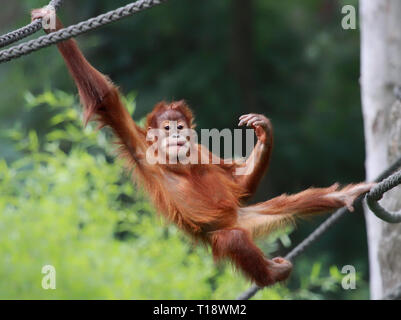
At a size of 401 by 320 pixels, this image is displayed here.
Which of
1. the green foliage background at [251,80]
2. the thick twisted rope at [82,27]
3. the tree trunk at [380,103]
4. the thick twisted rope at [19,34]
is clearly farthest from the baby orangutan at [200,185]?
the green foliage background at [251,80]

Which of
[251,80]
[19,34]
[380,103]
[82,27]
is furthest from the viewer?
[251,80]

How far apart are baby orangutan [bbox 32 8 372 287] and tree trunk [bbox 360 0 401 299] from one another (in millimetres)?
967

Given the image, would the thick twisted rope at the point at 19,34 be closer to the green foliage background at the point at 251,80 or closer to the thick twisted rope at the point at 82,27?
the thick twisted rope at the point at 82,27

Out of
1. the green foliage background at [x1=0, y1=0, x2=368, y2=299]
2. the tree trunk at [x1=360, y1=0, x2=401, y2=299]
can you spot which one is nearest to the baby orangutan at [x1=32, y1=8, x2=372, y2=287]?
the tree trunk at [x1=360, y1=0, x2=401, y2=299]

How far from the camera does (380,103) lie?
461 centimetres

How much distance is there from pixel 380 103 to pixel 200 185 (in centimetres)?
154

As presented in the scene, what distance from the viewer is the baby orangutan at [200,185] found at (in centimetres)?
333

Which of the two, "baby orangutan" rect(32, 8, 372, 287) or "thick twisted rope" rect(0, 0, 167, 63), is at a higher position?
"thick twisted rope" rect(0, 0, 167, 63)

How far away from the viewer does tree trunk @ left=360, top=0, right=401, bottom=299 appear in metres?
4.36

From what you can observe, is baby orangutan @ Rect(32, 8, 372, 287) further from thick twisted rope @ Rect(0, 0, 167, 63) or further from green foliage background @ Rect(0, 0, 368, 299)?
green foliage background @ Rect(0, 0, 368, 299)

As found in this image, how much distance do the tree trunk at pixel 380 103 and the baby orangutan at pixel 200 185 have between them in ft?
3.17

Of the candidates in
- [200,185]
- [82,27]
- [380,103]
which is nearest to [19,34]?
[82,27]

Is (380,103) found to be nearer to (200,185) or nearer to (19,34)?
(200,185)
